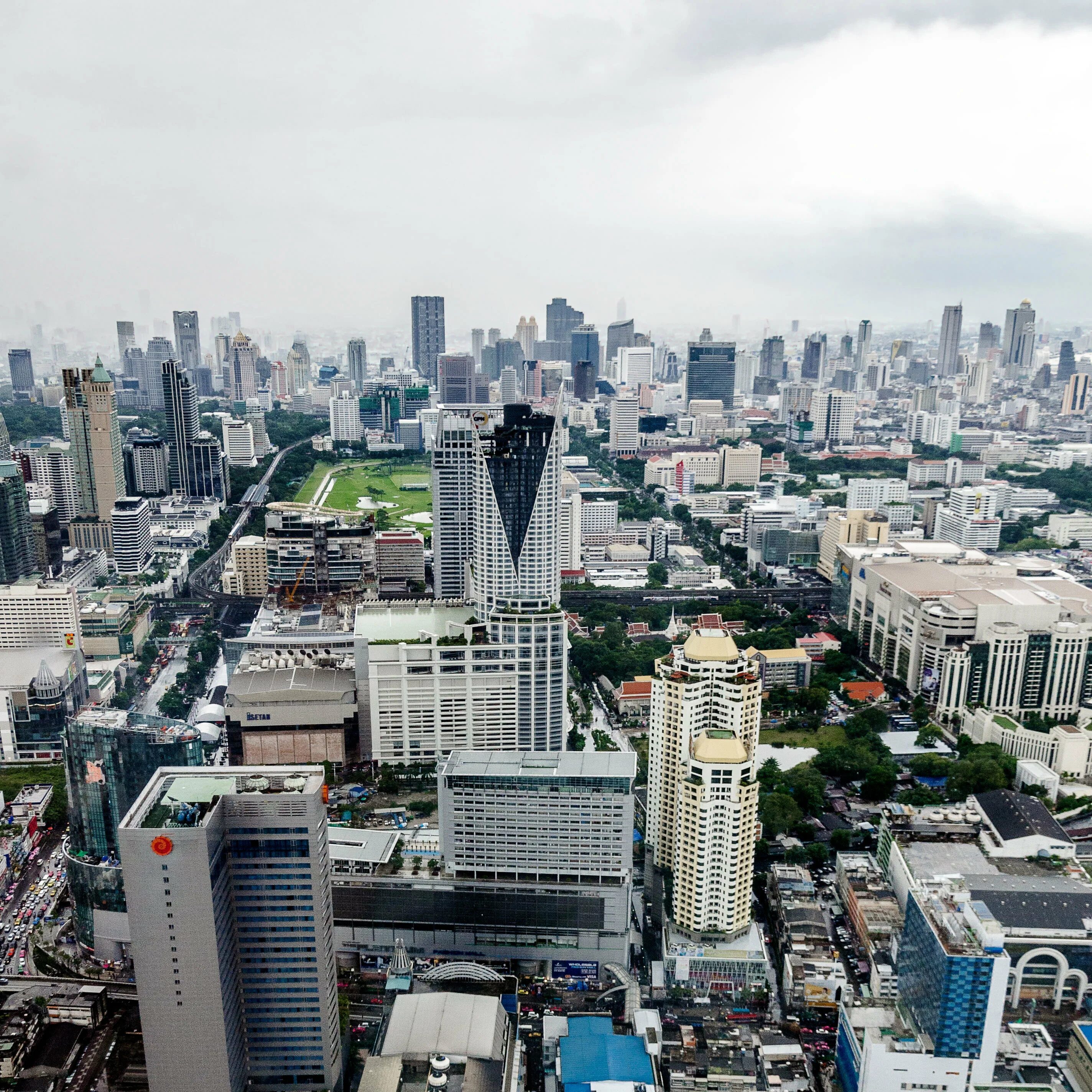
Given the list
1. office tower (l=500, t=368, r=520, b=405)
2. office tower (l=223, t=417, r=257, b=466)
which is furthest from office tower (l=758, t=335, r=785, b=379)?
office tower (l=223, t=417, r=257, b=466)

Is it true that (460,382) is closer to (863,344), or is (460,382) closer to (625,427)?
(625,427)

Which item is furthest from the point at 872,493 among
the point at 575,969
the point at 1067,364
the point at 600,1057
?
the point at 1067,364

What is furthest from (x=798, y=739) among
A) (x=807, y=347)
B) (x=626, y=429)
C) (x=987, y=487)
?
(x=807, y=347)

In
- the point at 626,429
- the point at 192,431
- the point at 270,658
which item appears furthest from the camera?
the point at 626,429

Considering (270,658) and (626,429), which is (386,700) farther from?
(626,429)

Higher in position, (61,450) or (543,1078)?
(61,450)

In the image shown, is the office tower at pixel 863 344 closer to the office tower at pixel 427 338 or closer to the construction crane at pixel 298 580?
the office tower at pixel 427 338
